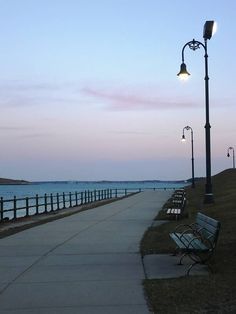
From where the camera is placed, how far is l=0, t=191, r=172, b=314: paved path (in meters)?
7.46

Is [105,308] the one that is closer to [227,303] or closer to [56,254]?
[227,303]

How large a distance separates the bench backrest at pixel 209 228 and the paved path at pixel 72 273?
4.40 feet

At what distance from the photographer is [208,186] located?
2469 cm

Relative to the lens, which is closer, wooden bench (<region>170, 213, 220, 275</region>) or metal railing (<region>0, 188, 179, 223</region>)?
wooden bench (<region>170, 213, 220, 275</region>)

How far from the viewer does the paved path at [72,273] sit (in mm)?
7457

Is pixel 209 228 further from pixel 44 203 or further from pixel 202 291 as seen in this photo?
pixel 44 203

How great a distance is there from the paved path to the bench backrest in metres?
1.34

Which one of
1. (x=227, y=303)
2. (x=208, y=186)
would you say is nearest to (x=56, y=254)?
(x=227, y=303)

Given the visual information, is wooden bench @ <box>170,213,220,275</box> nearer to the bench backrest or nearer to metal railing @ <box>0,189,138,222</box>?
the bench backrest

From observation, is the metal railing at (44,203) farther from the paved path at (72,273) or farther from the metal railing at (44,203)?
the paved path at (72,273)

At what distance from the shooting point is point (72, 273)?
32.2 feet

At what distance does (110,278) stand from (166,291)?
55.5 inches

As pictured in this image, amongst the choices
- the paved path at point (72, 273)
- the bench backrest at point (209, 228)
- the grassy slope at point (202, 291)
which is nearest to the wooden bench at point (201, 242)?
the bench backrest at point (209, 228)

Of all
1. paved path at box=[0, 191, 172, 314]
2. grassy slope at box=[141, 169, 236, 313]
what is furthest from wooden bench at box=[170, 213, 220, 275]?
paved path at box=[0, 191, 172, 314]
